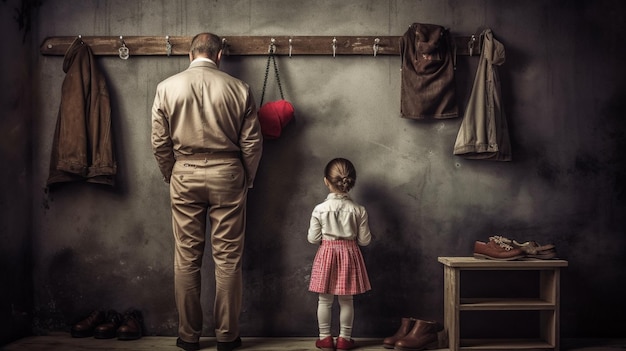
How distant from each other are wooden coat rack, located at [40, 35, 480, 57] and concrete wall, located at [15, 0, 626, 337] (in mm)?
72

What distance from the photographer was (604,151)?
4.34 meters

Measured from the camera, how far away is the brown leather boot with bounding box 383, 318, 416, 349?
4.01 m

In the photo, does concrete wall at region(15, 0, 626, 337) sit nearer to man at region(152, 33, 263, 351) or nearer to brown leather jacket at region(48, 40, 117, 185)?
brown leather jacket at region(48, 40, 117, 185)

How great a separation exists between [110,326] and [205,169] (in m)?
1.36

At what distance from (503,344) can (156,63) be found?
10.2 ft

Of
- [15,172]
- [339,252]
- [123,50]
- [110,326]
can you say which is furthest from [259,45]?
[110,326]

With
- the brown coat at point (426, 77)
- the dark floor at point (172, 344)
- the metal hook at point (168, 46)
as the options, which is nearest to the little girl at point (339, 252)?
the dark floor at point (172, 344)

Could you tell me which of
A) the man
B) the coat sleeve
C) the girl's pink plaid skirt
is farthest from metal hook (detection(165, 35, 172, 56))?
the girl's pink plaid skirt

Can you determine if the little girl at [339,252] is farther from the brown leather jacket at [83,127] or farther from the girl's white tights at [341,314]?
the brown leather jacket at [83,127]

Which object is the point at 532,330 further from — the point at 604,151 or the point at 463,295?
the point at 604,151

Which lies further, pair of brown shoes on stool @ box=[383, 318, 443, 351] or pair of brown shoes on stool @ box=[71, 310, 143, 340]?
pair of brown shoes on stool @ box=[71, 310, 143, 340]

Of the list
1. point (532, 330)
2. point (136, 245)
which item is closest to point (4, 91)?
point (136, 245)

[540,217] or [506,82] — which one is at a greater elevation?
[506,82]

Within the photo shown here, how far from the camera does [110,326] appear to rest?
4172 millimetres
